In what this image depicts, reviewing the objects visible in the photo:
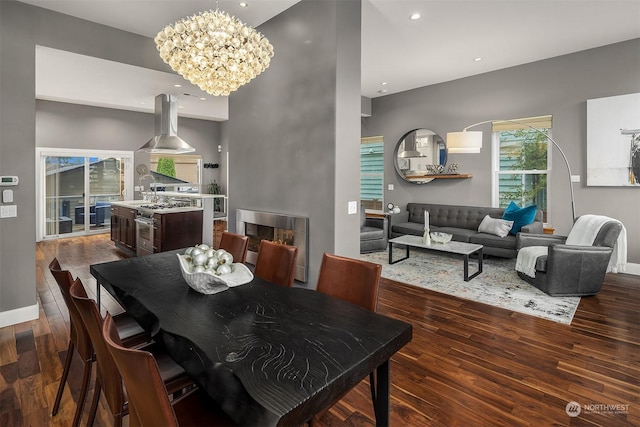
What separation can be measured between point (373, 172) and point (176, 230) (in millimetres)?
4595

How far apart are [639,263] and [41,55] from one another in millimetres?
8422

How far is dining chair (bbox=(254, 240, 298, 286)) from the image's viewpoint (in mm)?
2217

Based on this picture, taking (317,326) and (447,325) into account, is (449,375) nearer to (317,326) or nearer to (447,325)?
(447,325)

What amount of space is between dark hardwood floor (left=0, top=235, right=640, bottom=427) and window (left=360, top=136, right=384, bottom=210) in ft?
14.4

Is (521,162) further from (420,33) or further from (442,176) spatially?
(420,33)

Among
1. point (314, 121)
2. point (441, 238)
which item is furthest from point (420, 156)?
point (314, 121)

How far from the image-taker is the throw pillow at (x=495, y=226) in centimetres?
510

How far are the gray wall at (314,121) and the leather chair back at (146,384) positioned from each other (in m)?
2.31

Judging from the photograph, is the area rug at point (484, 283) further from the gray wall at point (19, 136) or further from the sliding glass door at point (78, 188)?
the sliding glass door at point (78, 188)

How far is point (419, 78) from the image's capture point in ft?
20.2


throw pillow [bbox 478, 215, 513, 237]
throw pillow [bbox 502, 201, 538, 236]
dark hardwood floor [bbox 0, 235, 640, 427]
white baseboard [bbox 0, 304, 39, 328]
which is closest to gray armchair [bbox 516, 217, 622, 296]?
dark hardwood floor [bbox 0, 235, 640, 427]

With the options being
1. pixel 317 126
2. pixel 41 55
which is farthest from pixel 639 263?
pixel 41 55

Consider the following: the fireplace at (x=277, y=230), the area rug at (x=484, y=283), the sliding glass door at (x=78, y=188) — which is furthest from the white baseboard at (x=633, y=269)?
the sliding glass door at (x=78, y=188)

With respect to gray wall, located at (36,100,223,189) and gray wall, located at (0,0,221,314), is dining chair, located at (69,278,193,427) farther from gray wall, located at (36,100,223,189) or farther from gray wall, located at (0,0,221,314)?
gray wall, located at (36,100,223,189)
